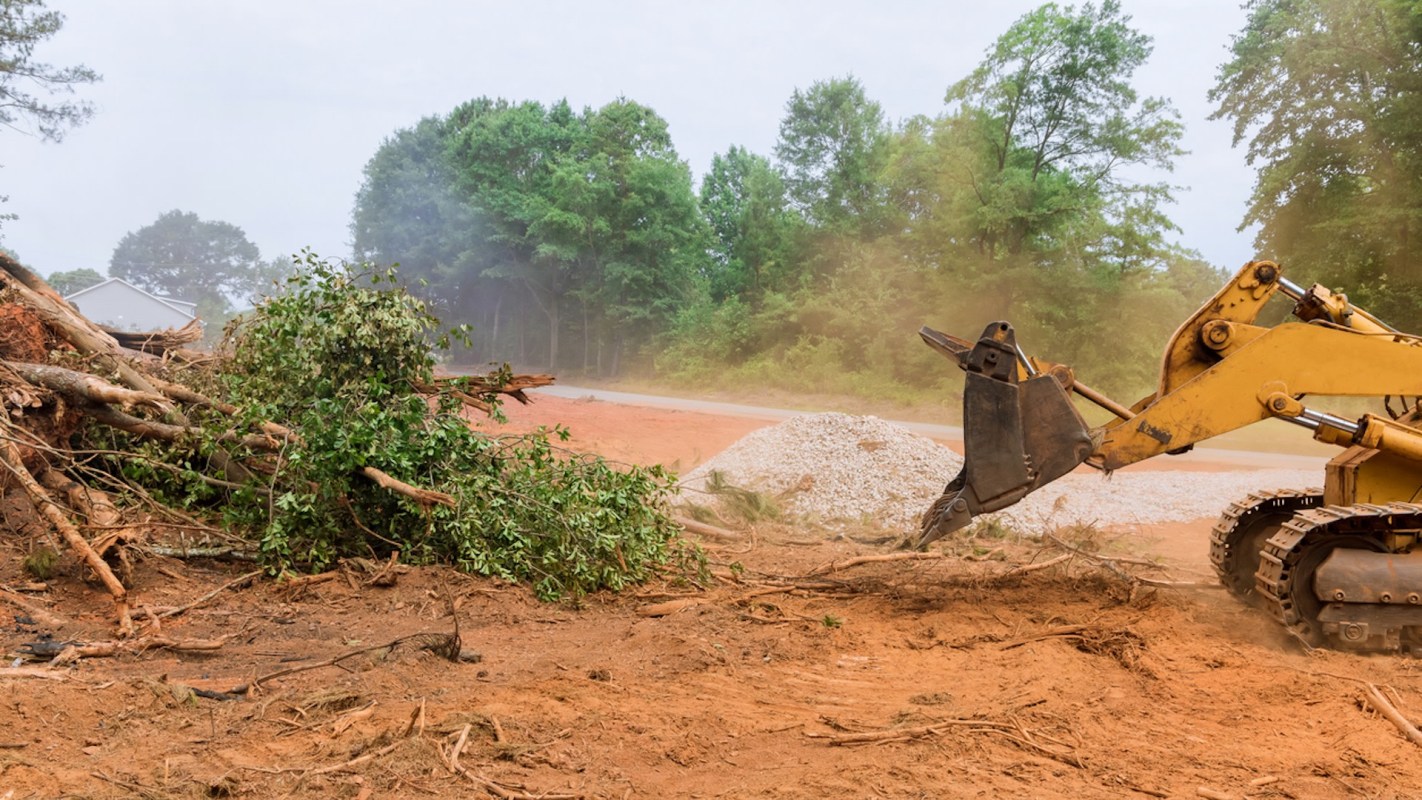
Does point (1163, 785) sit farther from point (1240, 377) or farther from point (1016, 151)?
point (1016, 151)

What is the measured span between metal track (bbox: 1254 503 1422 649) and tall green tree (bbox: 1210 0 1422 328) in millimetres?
17219

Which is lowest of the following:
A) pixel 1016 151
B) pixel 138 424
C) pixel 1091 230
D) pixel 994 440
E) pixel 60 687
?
pixel 60 687

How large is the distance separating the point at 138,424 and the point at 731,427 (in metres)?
14.1

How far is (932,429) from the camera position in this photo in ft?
74.7

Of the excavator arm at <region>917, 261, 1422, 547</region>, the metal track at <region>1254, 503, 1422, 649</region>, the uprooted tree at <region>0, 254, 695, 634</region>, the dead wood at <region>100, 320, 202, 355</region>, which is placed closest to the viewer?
the metal track at <region>1254, 503, 1422, 649</region>

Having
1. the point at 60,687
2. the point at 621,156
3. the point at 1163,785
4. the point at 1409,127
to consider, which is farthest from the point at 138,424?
the point at 621,156

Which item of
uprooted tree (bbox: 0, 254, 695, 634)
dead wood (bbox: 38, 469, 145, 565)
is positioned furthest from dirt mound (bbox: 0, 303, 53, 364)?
dead wood (bbox: 38, 469, 145, 565)

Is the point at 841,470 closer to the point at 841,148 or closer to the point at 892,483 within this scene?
the point at 892,483

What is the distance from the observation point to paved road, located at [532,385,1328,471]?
56.4ft

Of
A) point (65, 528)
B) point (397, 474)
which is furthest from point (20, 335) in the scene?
point (397, 474)

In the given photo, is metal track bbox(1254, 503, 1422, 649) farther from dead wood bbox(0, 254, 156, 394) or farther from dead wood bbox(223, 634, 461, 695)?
dead wood bbox(0, 254, 156, 394)

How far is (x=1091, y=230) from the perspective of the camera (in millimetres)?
26578

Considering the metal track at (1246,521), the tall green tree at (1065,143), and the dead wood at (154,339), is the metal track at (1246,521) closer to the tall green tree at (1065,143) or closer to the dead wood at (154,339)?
the dead wood at (154,339)

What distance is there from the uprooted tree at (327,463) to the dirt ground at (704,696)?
0.34m
